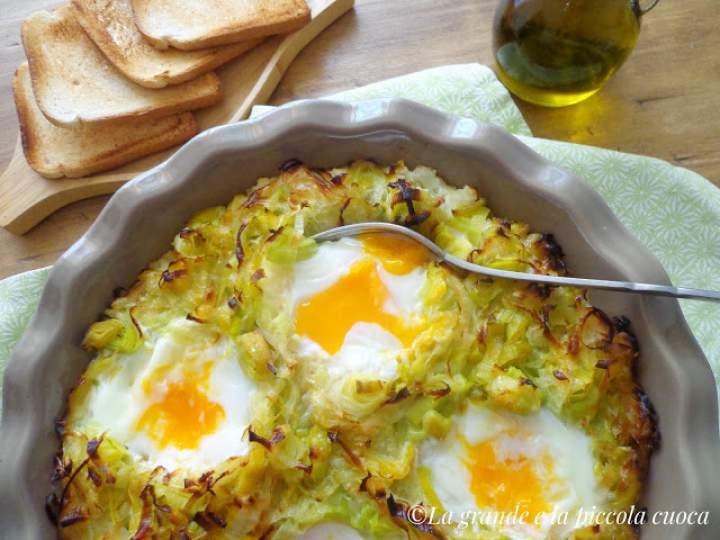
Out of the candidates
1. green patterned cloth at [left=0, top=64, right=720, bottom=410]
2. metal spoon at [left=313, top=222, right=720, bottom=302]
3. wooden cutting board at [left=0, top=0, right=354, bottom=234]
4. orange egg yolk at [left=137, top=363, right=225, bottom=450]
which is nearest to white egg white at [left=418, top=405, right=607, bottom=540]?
metal spoon at [left=313, top=222, right=720, bottom=302]

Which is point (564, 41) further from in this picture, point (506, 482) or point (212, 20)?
point (506, 482)

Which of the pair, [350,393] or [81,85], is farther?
[81,85]

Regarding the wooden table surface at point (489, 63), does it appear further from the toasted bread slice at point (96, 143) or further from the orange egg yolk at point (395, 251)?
the orange egg yolk at point (395, 251)

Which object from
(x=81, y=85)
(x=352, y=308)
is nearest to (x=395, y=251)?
(x=352, y=308)

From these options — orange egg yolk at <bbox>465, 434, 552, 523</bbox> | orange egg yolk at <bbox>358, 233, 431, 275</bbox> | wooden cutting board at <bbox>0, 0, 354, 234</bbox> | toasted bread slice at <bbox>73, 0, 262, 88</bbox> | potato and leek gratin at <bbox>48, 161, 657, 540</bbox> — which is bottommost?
orange egg yolk at <bbox>465, 434, 552, 523</bbox>

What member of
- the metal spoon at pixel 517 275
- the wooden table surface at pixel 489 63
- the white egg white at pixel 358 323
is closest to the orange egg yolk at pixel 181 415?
the white egg white at pixel 358 323

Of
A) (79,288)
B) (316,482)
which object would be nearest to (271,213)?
(79,288)

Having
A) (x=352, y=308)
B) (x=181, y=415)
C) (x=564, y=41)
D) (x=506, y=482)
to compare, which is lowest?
(x=506, y=482)

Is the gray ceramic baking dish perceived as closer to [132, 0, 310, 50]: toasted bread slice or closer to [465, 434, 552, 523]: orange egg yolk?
[465, 434, 552, 523]: orange egg yolk
